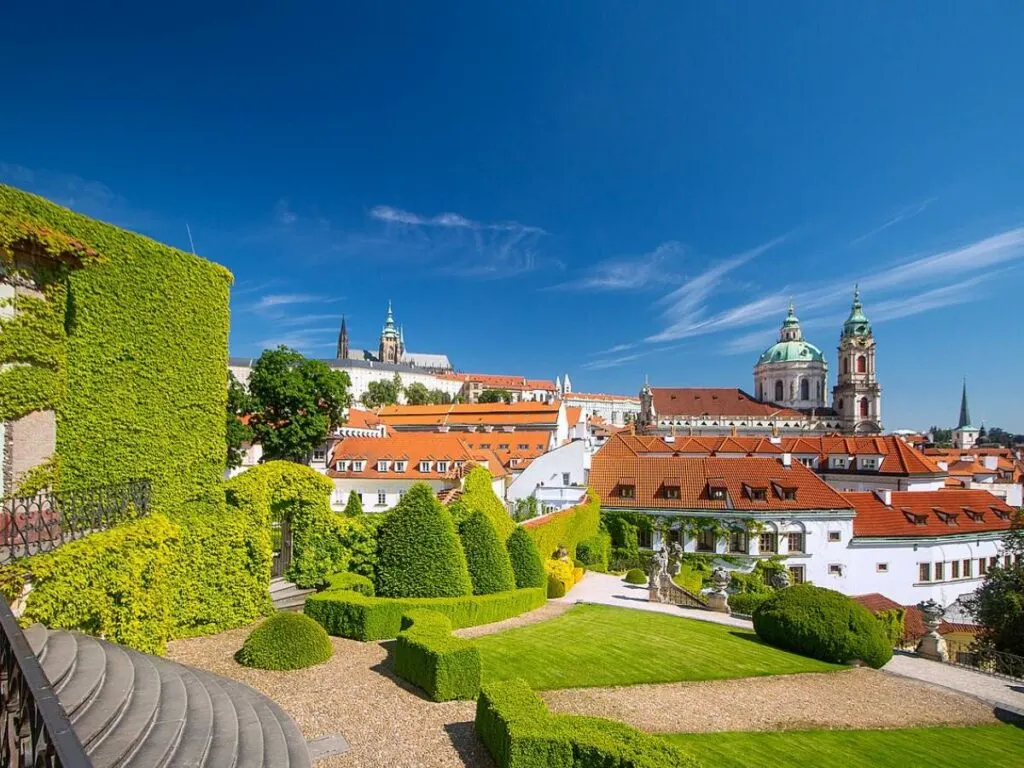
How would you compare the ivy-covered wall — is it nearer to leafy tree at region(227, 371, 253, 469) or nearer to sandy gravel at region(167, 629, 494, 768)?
sandy gravel at region(167, 629, 494, 768)

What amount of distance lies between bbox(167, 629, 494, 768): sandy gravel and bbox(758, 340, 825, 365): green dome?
456ft

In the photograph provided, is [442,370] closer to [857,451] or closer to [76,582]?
[857,451]

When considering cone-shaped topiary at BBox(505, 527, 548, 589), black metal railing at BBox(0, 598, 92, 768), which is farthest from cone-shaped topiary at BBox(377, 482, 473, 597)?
black metal railing at BBox(0, 598, 92, 768)

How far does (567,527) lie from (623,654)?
14291mm

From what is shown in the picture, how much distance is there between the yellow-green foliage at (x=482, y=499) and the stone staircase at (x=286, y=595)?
620 centimetres

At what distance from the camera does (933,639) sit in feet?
67.5

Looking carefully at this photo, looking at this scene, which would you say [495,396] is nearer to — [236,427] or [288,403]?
[288,403]

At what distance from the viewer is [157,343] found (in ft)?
52.8

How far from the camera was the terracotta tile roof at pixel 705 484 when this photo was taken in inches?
1320

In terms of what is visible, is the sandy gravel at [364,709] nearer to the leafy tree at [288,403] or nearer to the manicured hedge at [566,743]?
the manicured hedge at [566,743]

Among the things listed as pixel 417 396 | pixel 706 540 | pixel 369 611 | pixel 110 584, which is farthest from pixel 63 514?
pixel 417 396

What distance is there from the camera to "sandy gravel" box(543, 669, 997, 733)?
11.9 m

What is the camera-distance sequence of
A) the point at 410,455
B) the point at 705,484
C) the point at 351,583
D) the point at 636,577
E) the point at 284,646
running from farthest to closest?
the point at 410,455
the point at 705,484
the point at 636,577
the point at 351,583
the point at 284,646

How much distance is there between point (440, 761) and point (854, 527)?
32.5 m
